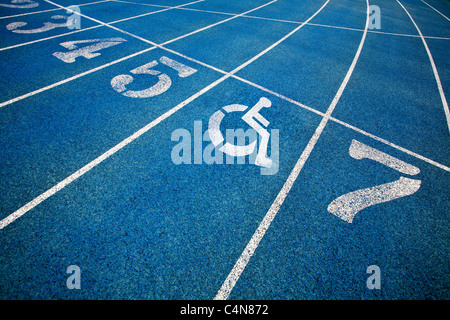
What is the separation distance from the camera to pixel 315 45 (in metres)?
7.32

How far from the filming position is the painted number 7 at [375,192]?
120 inches

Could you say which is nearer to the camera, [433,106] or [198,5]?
[433,106]

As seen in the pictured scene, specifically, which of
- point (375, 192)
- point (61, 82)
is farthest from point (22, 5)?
point (375, 192)

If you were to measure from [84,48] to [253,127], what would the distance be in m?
5.53

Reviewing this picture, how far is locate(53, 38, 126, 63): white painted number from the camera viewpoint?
221 inches

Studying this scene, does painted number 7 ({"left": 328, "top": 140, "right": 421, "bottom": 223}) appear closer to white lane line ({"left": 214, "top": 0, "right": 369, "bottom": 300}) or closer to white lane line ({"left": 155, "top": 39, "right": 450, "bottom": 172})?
white lane line ({"left": 155, "top": 39, "right": 450, "bottom": 172})

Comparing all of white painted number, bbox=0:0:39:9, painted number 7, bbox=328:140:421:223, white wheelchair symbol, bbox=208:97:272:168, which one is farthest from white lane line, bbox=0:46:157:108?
white painted number, bbox=0:0:39:9

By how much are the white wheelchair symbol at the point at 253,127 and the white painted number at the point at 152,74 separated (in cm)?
155

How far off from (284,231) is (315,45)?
7.04 meters
